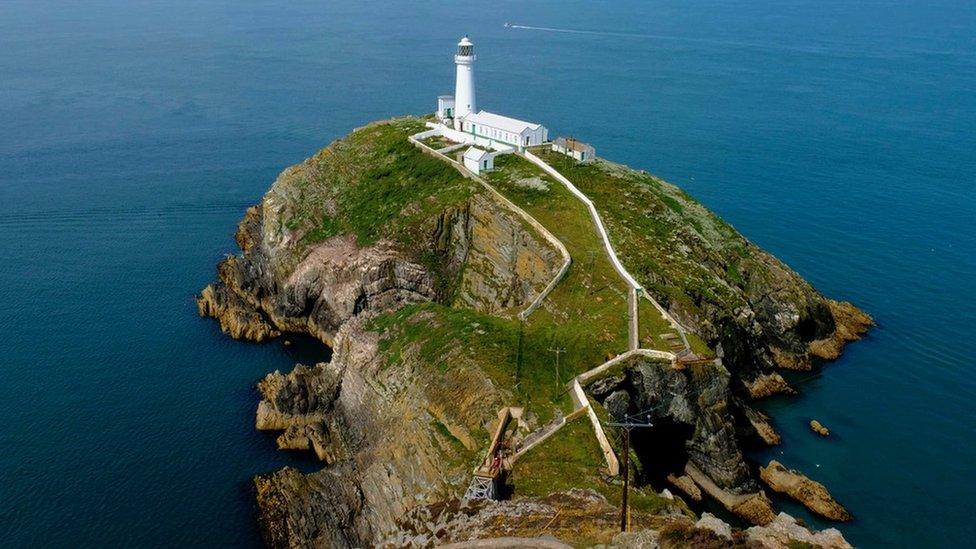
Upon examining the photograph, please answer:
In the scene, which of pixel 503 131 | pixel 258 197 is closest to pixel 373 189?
pixel 503 131

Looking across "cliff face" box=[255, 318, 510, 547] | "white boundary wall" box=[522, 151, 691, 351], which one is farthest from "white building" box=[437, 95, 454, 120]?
"cliff face" box=[255, 318, 510, 547]

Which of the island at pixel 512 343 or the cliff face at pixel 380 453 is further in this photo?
the cliff face at pixel 380 453

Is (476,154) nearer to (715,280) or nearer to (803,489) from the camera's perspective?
(715,280)

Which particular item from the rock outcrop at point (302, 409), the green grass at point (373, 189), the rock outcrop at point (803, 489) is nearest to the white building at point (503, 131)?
the green grass at point (373, 189)

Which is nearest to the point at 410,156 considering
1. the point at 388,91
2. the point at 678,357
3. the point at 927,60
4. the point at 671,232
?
the point at 671,232

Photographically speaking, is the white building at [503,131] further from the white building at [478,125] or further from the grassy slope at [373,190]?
the grassy slope at [373,190]
